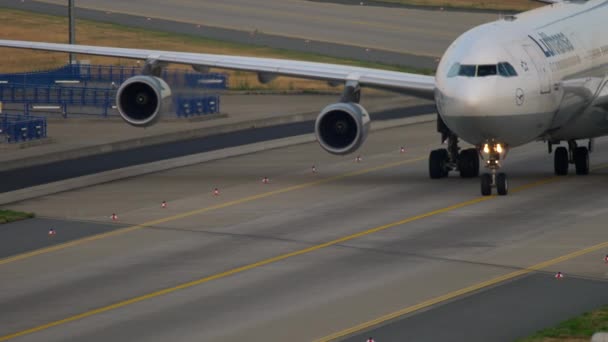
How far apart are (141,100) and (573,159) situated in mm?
11270

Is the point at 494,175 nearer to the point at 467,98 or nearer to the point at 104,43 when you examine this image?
the point at 467,98

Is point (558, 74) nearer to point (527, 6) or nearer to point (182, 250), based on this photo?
point (182, 250)

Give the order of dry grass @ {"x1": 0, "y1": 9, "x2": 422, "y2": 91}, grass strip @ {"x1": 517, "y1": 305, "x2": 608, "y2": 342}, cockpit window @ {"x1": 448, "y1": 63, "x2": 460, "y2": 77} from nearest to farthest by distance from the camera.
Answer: grass strip @ {"x1": 517, "y1": 305, "x2": 608, "y2": 342}
cockpit window @ {"x1": 448, "y1": 63, "x2": 460, "y2": 77}
dry grass @ {"x1": 0, "y1": 9, "x2": 422, "y2": 91}

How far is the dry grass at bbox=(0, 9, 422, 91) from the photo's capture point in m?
72.7

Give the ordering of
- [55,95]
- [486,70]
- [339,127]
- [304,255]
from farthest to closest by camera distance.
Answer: [55,95] → [339,127] → [486,70] → [304,255]

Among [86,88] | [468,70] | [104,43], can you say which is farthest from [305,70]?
[104,43]

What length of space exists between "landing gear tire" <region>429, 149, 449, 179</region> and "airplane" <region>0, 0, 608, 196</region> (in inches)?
1.0

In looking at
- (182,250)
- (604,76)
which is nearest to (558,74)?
(604,76)

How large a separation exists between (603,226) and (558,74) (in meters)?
5.59

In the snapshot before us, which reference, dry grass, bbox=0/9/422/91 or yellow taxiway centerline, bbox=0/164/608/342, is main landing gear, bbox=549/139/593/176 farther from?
dry grass, bbox=0/9/422/91

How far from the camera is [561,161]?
42.7 meters

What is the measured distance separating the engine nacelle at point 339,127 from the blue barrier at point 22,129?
494 inches

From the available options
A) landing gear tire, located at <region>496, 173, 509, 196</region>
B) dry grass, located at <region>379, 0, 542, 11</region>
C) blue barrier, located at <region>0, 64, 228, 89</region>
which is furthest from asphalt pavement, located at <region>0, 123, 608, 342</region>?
dry grass, located at <region>379, 0, 542, 11</region>

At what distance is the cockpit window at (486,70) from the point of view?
124ft
